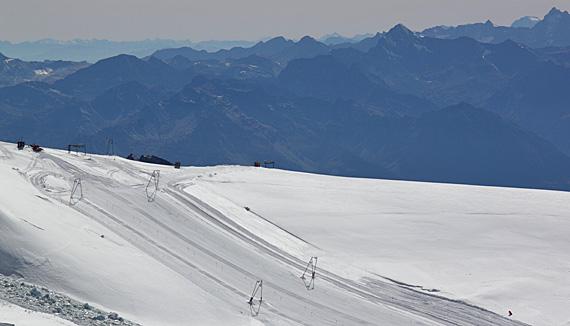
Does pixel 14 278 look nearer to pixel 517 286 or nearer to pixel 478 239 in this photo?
pixel 517 286

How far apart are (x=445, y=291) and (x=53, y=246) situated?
43.6 m

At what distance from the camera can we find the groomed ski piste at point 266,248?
47.2 m

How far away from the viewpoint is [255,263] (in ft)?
197

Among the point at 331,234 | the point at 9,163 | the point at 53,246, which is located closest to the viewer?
the point at 53,246

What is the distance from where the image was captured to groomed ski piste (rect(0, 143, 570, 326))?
47219 millimetres

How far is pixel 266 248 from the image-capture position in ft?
211

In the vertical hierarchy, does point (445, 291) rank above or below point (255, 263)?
above

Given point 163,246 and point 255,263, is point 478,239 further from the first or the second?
point 163,246

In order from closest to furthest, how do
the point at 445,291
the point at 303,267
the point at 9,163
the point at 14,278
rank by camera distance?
the point at 14,278 → the point at 445,291 → the point at 303,267 → the point at 9,163

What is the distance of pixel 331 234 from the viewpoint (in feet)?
234

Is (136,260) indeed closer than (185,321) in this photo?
No

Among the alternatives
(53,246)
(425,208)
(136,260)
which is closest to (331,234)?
(425,208)

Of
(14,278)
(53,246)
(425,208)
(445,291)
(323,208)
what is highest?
(425,208)

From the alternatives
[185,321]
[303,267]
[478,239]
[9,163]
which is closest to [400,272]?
[303,267]
